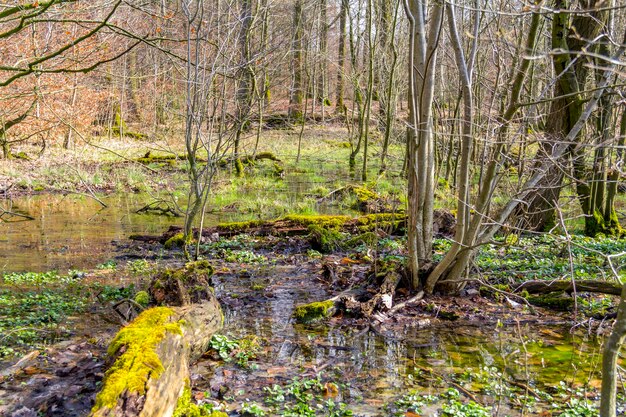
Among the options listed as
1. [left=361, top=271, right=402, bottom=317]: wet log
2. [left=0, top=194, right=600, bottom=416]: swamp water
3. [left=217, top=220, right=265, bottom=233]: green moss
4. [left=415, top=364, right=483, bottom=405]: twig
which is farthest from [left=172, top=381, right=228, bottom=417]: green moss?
[left=217, top=220, right=265, bottom=233]: green moss

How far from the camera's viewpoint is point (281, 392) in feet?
15.0

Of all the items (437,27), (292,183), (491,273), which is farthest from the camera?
(292,183)

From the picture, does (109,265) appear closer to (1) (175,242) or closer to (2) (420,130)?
(1) (175,242)

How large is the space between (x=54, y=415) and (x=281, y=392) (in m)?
1.76

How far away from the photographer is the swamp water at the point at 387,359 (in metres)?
4.56

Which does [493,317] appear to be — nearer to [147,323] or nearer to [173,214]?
[147,323]

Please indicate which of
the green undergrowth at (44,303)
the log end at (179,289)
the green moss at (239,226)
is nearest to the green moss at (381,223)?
the green moss at (239,226)

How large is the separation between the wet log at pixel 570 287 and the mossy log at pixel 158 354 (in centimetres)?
376

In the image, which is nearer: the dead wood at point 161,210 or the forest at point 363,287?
the forest at point 363,287

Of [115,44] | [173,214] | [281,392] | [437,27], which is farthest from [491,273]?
[115,44]

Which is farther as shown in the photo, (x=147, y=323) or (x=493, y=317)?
(x=493, y=317)

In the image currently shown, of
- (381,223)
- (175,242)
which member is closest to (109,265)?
(175,242)

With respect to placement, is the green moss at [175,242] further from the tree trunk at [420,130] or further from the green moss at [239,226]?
the tree trunk at [420,130]

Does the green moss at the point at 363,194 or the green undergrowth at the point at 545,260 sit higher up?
the green moss at the point at 363,194
